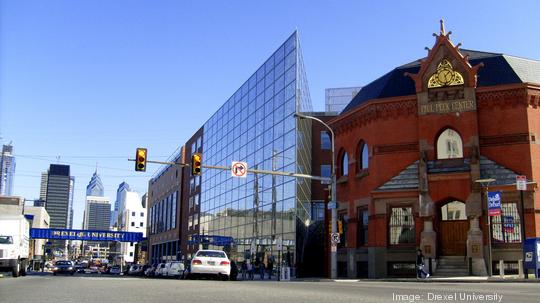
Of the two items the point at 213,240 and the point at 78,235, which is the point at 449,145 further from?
the point at 78,235

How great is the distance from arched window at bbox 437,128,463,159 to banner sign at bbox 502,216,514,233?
4240mm

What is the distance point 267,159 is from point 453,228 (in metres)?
28.0

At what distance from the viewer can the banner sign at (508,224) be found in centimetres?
2953

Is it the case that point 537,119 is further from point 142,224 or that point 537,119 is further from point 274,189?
point 142,224

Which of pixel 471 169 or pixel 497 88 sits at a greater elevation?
pixel 497 88

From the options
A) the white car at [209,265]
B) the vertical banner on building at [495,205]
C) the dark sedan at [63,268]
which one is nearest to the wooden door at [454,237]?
the vertical banner on building at [495,205]

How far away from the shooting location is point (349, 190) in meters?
35.9

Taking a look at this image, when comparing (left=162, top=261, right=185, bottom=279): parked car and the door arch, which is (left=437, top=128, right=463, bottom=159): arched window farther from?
(left=162, top=261, right=185, bottom=279): parked car

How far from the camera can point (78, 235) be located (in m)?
83.6

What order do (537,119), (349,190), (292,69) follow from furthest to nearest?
(292,69), (349,190), (537,119)

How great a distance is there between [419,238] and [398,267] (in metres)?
2.08

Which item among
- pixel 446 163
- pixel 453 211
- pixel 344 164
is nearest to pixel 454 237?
pixel 453 211

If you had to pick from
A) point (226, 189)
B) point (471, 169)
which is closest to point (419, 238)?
point (471, 169)

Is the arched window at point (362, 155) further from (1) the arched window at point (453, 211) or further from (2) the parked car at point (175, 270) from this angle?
(2) the parked car at point (175, 270)
